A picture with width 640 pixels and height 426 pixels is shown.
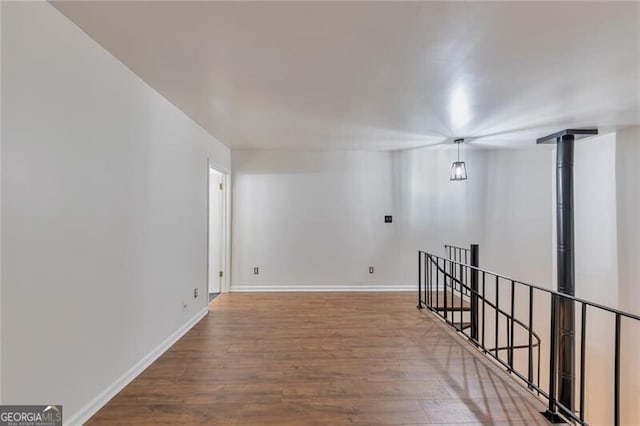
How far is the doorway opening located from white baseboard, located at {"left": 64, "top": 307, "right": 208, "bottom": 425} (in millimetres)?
1735

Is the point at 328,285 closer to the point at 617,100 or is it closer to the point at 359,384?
the point at 359,384

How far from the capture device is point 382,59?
221 centimetres

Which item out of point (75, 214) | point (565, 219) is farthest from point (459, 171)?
point (75, 214)

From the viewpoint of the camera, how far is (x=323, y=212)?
5.36m

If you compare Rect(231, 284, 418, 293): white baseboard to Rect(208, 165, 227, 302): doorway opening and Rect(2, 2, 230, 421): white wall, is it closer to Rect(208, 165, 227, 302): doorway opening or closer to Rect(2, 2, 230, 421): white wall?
Rect(208, 165, 227, 302): doorway opening

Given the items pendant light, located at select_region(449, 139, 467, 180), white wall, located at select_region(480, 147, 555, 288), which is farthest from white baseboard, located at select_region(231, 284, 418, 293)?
pendant light, located at select_region(449, 139, 467, 180)

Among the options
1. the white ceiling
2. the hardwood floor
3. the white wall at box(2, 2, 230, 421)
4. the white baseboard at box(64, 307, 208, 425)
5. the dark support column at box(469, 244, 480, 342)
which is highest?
the white ceiling

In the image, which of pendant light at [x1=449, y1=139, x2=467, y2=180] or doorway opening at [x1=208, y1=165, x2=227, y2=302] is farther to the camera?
doorway opening at [x1=208, y1=165, x2=227, y2=302]

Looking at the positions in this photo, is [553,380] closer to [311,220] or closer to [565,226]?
[565,226]

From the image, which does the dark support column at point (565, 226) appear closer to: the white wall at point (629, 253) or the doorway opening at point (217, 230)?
the white wall at point (629, 253)

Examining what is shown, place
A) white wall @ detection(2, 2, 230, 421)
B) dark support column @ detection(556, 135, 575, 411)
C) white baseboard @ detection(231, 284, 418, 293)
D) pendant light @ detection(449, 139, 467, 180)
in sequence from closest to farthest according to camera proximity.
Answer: white wall @ detection(2, 2, 230, 421) < dark support column @ detection(556, 135, 575, 411) < pendant light @ detection(449, 139, 467, 180) < white baseboard @ detection(231, 284, 418, 293)

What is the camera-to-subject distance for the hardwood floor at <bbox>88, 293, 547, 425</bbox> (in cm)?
207

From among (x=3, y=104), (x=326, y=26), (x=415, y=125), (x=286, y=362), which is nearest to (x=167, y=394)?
(x=286, y=362)

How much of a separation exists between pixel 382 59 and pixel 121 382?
119 inches
